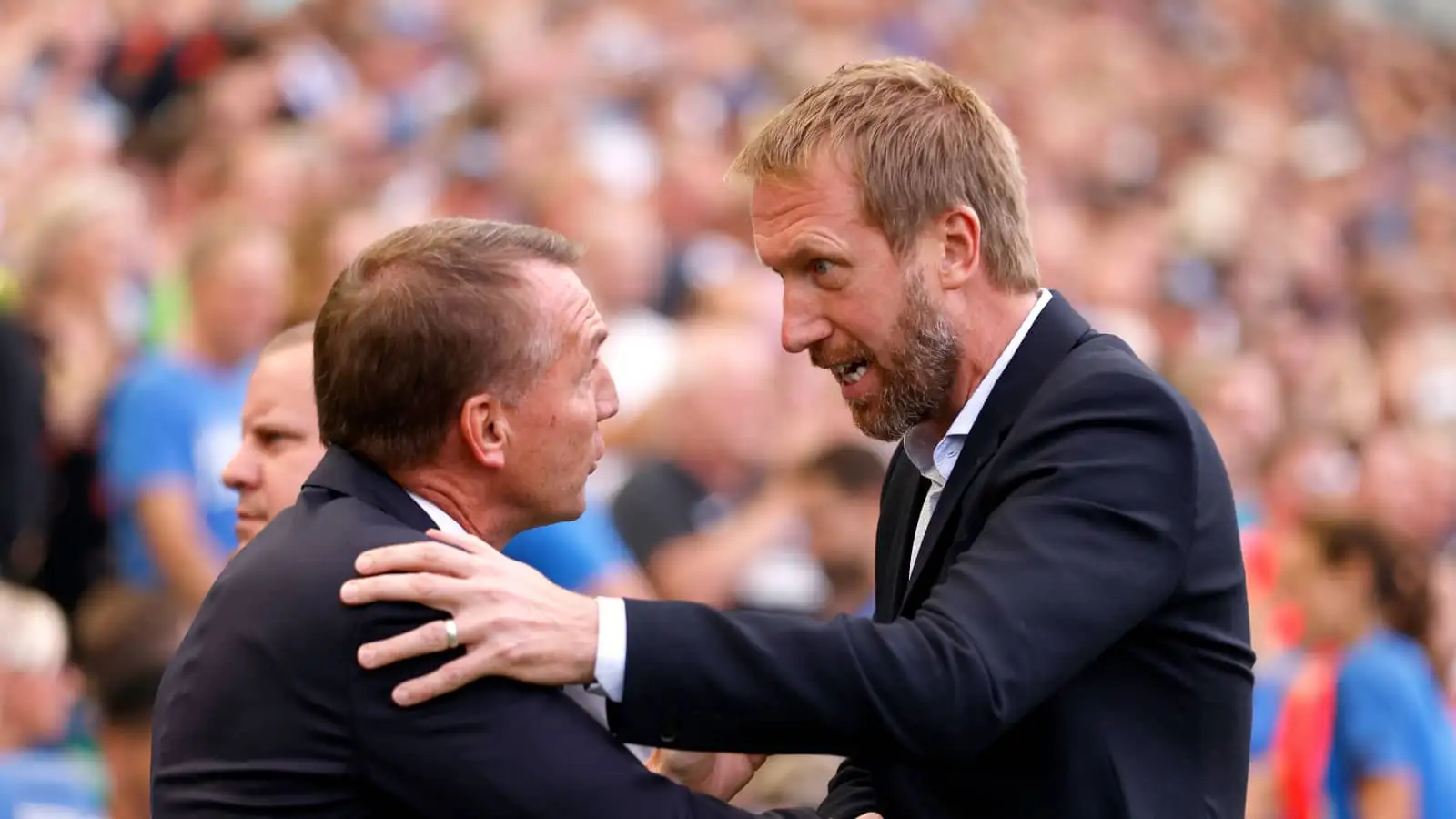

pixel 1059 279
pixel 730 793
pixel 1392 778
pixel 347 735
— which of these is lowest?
pixel 1392 778

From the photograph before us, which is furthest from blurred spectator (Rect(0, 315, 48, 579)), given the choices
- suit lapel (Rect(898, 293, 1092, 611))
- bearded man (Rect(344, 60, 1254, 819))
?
suit lapel (Rect(898, 293, 1092, 611))

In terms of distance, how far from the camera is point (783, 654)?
255cm

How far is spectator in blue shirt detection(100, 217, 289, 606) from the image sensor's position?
5.33 meters

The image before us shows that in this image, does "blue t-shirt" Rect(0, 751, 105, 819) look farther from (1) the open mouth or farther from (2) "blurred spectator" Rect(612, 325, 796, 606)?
(1) the open mouth

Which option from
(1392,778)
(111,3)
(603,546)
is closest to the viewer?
(603,546)

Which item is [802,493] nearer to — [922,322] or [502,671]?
[922,322]

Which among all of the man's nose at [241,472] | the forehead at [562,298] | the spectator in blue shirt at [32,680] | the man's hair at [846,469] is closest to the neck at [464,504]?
the forehead at [562,298]

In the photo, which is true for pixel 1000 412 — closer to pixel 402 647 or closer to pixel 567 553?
pixel 402 647

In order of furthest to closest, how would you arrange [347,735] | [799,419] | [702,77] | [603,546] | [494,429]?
[702,77] → [799,419] → [603,546] → [494,429] → [347,735]

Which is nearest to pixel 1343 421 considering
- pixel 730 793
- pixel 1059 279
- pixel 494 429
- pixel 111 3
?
pixel 1059 279

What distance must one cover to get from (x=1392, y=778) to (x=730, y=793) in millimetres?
2752

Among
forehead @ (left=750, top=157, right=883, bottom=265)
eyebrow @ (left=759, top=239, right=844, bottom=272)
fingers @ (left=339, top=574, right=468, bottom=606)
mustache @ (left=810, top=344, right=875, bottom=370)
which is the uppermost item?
forehead @ (left=750, top=157, right=883, bottom=265)

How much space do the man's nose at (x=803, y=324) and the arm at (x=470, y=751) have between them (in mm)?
768

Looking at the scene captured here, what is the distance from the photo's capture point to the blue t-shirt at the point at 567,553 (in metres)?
4.08
